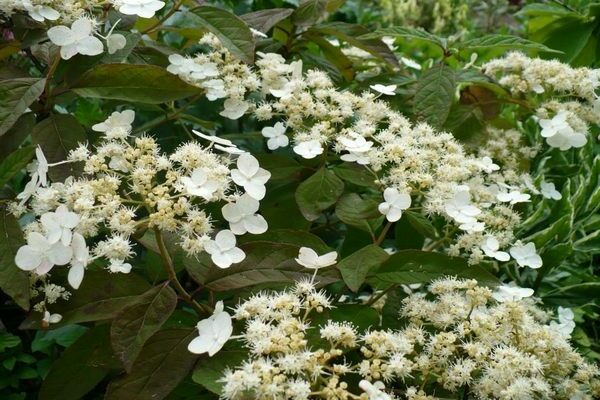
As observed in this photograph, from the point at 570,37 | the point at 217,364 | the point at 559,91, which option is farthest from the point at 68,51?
the point at 570,37

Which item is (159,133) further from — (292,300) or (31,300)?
(292,300)

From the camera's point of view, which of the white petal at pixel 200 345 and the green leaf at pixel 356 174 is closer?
the white petal at pixel 200 345

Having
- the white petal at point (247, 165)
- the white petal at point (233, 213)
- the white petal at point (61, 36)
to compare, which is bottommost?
the white petal at point (233, 213)

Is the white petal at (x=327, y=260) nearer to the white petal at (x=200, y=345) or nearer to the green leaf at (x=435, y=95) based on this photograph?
the white petal at (x=200, y=345)

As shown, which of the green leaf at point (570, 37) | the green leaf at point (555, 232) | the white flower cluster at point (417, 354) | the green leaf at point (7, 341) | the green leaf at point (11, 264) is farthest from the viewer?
the green leaf at point (570, 37)

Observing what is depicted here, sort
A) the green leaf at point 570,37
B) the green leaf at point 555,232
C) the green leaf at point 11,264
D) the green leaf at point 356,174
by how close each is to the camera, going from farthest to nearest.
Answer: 1. the green leaf at point 570,37
2. the green leaf at point 555,232
3. the green leaf at point 356,174
4. the green leaf at point 11,264

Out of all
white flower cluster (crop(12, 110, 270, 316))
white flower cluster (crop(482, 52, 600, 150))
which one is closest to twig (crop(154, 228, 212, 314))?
white flower cluster (crop(12, 110, 270, 316))

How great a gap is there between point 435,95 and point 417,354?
1.67 feet

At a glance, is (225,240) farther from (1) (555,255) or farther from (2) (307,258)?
(1) (555,255)

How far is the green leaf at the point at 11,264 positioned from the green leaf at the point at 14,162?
46 mm

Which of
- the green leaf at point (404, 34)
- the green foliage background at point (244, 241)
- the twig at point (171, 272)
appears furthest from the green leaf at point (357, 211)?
the green leaf at point (404, 34)

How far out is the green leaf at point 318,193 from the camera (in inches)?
41.2

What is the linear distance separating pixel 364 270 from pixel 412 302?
90mm

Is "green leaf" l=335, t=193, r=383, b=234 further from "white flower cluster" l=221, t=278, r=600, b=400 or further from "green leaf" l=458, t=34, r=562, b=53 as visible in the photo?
"green leaf" l=458, t=34, r=562, b=53
